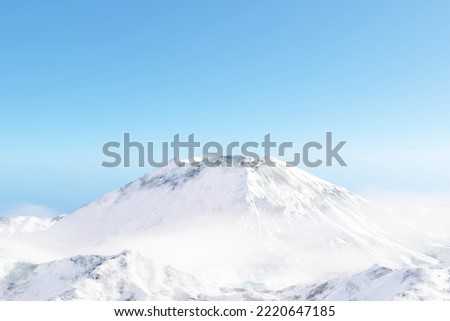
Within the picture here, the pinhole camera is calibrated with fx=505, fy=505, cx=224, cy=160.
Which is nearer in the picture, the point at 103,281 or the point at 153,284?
the point at 103,281

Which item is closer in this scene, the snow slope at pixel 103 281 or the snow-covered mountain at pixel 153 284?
the snow-covered mountain at pixel 153 284

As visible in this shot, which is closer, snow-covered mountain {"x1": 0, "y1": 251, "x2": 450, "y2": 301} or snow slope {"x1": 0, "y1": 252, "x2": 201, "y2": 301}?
snow-covered mountain {"x1": 0, "y1": 251, "x2": 450, "y2": 301}

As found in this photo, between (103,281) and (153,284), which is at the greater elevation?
(103,281)
